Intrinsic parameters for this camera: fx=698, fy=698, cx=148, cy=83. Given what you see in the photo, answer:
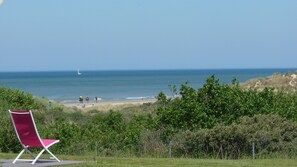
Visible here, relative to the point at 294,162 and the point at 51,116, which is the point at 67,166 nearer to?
the point at 294,162

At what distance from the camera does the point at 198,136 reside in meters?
17.4

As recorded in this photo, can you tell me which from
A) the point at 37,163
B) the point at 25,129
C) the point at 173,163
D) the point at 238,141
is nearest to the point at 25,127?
the point at 25,129

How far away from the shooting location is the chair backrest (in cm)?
1335

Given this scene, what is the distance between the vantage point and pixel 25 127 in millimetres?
13484

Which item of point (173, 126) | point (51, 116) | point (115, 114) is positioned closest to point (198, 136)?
point (173, 126)

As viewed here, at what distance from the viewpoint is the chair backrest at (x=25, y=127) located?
13352 mm

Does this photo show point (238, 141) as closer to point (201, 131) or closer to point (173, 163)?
point (201, 131)

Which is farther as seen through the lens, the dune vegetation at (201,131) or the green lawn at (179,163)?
the dune vegetation at (201,131)

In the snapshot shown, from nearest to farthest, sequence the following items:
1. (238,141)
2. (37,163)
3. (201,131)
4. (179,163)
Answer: (37,163) → (179,163) → (238,141) → (201,131)

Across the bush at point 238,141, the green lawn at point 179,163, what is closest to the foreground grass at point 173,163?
the green lawn at point 179,163

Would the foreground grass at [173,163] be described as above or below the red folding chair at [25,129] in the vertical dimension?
below

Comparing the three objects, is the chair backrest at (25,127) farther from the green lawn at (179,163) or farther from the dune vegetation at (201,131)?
the dune vegetation at (201,131)

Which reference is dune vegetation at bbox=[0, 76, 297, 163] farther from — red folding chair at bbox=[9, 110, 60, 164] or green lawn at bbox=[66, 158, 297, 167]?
red folding chair at bbox=[9, 110, 60, 164]

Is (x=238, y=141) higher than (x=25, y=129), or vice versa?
(x=25, y=129)
